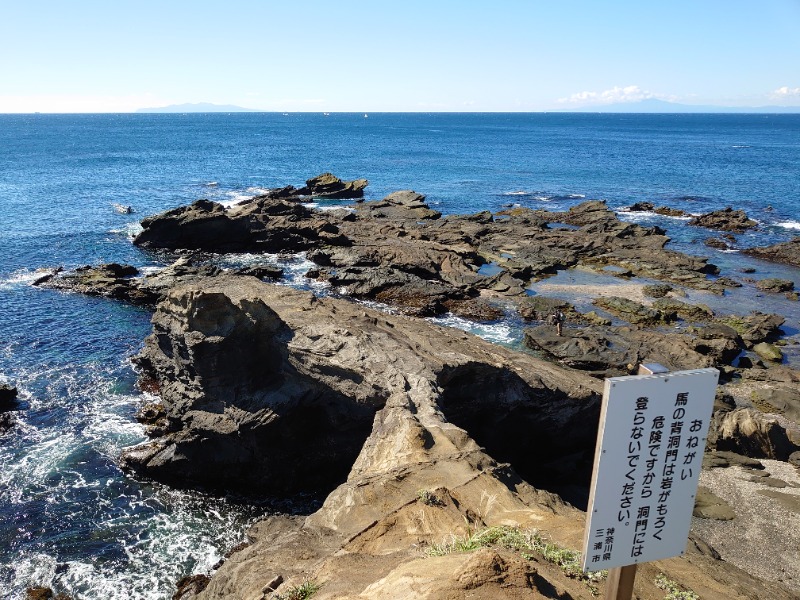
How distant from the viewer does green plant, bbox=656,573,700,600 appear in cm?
920

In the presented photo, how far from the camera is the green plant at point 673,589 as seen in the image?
920 centimetres

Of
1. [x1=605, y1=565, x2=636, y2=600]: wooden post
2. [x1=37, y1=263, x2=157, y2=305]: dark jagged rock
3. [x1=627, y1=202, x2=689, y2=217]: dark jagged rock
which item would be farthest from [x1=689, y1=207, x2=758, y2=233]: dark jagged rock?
[x1=605, y1=565, x2=636, y2=600]: wooden post

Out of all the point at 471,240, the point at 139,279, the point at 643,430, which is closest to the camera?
the point at 643,430

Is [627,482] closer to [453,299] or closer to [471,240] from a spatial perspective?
[453,299]

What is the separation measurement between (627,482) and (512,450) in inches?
578

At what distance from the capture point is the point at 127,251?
1980 inches

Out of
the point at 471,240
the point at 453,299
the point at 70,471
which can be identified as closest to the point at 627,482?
the point at 70,471

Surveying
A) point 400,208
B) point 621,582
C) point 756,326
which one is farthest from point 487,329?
point 400,208

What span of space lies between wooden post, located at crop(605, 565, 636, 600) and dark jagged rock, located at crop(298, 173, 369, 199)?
238 feet

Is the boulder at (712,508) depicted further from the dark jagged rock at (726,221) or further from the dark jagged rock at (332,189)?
the dark jagged rock at (332,189)

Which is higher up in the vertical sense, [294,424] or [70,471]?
[294,424]

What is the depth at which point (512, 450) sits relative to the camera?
20.7 m

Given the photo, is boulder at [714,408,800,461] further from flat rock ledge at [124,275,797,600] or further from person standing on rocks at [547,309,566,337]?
person standing on rocks at [547,309,566,337]

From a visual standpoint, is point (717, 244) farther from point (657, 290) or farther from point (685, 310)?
point (685, 310)
